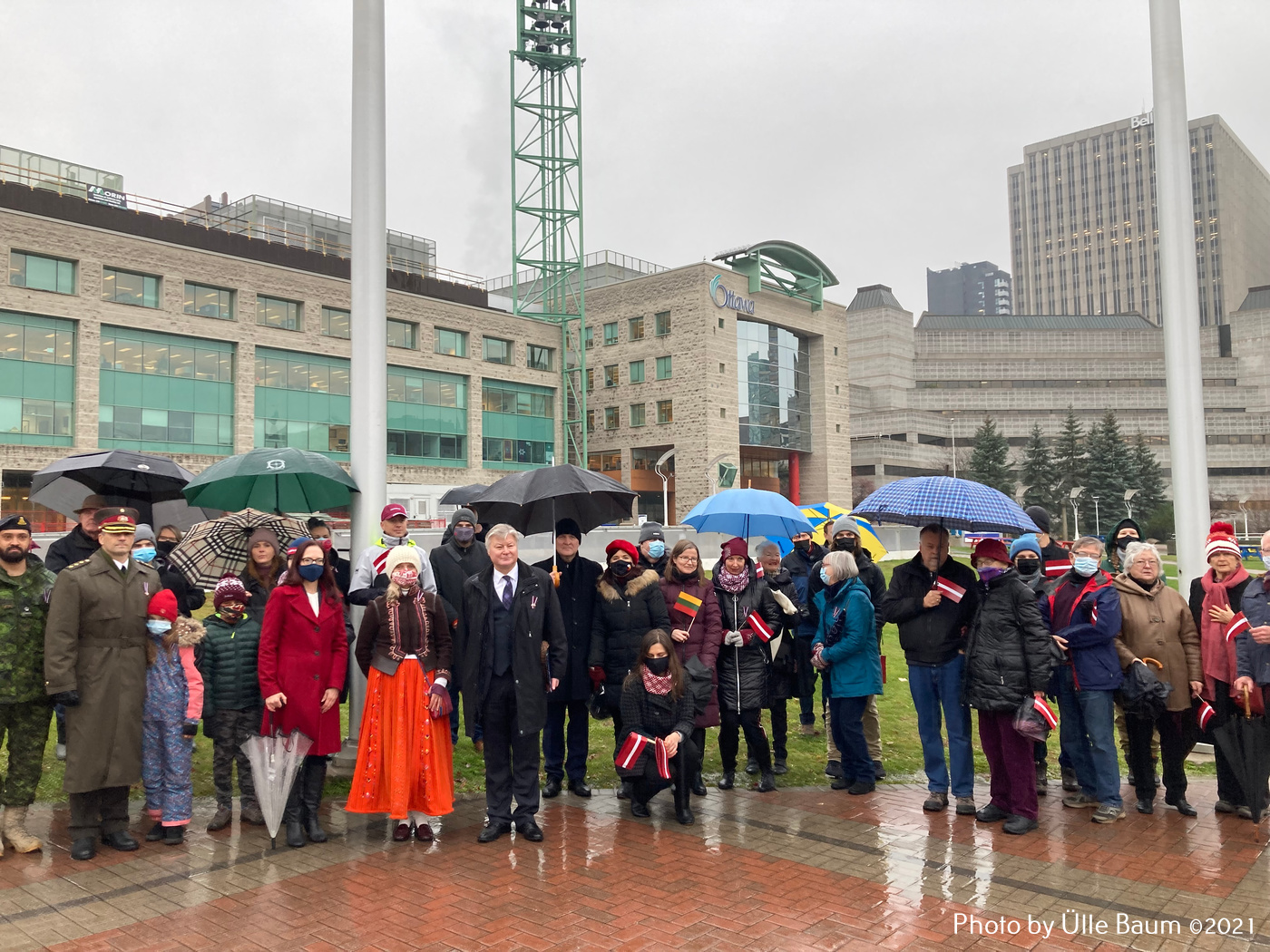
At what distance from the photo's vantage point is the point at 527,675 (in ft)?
21.5

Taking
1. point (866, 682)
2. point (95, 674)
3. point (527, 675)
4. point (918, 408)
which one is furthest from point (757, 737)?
point (918, 408)

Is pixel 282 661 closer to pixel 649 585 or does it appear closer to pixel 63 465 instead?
pixel 649 585

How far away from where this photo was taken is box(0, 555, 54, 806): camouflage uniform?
5887mm

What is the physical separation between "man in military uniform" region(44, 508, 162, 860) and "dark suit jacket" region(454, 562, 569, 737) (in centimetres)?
213

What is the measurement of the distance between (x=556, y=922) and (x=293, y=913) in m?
1.44

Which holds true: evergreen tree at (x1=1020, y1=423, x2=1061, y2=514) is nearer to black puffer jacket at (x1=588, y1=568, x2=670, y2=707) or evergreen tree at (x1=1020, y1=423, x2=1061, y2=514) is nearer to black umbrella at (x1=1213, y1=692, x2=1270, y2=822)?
black umbrella at (x1=1213, y1=692, x2=1270, y2=822)

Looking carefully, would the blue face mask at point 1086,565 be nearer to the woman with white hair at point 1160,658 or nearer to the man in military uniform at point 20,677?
the woman with white hair at point 1160,658

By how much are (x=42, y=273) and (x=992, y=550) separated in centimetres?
4032

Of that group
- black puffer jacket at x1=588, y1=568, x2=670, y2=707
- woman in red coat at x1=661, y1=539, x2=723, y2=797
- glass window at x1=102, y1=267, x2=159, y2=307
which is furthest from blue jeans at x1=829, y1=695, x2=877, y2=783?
glass window at x1=102, y1=267, x2=159, y2=307

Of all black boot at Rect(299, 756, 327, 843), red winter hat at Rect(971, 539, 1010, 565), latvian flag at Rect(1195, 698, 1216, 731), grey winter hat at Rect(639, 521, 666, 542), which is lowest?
black boot at Rect(299, 756, 327, 843)

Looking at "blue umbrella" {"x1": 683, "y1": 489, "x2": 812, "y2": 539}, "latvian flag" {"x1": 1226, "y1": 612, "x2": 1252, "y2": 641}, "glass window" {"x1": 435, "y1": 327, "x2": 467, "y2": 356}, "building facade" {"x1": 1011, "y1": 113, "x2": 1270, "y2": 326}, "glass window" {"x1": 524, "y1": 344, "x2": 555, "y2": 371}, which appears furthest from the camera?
"building facade" {"x1": 1011, "y1": 113, "x2": 1270, "y2": 326}

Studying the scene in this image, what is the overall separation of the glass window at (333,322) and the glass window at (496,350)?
9123 millimetres

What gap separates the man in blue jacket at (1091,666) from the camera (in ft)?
22.4

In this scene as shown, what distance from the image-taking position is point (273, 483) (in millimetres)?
8453
